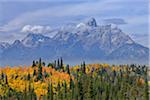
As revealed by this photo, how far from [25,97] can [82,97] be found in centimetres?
2628

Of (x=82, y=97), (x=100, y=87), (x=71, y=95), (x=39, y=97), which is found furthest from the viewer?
(x=39, y=97)

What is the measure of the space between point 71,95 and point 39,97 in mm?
31144

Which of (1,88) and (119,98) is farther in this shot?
(1,88)

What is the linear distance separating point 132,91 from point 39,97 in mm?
38124

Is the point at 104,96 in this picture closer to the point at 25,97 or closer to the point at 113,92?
the point at 113,92

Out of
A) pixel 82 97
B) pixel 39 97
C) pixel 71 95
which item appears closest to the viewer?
pixel 82 97

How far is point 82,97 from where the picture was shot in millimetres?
141500

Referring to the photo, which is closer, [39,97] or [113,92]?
[113,92]

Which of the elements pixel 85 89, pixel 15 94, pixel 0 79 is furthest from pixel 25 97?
pixel 0 79

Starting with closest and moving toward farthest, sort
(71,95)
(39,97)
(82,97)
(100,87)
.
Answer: (82,97) < (71,95) < (100,87) < (39,97)

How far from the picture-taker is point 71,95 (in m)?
157

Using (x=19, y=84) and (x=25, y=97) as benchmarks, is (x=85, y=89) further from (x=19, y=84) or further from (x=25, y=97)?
(x=19, y=84)

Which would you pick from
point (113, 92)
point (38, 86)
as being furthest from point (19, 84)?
point (113, 92)

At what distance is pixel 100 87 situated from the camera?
171000 millimetres
